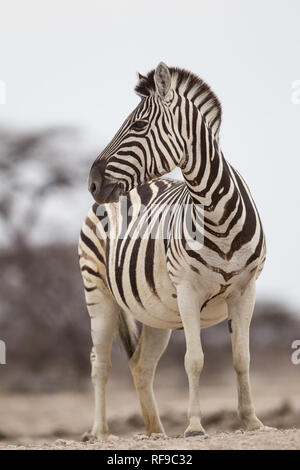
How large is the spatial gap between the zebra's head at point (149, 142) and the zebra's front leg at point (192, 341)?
641 millimetres

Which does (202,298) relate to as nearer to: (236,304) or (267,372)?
(236,304)

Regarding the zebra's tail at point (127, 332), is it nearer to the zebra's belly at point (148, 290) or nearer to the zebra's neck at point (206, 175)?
the zebra's belly at point (148, 290)

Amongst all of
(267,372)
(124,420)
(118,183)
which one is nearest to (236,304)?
(118,183)

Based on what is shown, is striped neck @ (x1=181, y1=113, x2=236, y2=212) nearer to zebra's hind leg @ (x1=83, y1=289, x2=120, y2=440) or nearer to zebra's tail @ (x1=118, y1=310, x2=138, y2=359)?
zebra's hind leg @ (x1=83, y1=289, x2=120, y2=440)

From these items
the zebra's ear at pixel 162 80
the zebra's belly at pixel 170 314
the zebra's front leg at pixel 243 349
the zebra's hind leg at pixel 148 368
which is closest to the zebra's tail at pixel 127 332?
the zebra's hind leg at pixel 148 368

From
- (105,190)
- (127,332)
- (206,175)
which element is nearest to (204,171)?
(206,175)

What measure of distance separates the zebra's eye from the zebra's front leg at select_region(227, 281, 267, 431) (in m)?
1.04

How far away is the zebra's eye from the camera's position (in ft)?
14.0

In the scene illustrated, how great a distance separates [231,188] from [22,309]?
36.6 ft

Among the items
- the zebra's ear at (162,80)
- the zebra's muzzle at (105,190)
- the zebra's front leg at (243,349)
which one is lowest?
the zebra's front leg at (243,349)

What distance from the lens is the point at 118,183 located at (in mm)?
4215

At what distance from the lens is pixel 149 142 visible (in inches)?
166

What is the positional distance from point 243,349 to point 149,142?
1237 millimetres

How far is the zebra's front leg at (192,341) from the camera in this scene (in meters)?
4.18
